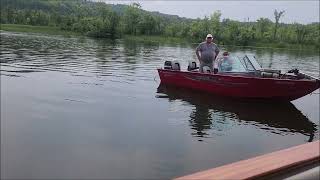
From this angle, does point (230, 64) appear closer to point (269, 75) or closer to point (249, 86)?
point (249, 86)

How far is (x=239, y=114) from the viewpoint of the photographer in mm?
13117

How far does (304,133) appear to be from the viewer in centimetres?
1122

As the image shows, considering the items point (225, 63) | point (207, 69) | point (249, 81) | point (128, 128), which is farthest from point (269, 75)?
point (128, 128)

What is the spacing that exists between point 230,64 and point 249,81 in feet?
4.31

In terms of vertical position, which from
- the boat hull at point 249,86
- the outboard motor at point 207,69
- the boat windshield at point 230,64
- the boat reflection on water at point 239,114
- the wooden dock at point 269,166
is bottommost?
the boat reflection on water at point 239,114

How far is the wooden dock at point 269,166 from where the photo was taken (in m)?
2.80

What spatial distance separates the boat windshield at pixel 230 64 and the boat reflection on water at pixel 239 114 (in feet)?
3.41

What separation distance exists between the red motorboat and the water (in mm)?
388

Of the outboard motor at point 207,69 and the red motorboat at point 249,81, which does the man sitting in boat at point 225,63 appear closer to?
the red motorboat at point 249,81

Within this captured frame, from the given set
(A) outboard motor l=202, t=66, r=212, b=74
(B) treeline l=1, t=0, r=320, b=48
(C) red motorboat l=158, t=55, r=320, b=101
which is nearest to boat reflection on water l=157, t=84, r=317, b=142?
(C) red motorboat l=158, t=55, r=320, b=101

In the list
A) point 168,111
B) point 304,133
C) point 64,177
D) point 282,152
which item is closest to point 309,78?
point 304,133

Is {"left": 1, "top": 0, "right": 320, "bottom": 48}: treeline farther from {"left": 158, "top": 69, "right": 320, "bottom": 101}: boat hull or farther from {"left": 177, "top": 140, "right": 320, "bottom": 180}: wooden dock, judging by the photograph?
{"left": 177, "top": 140, "right": 320, "bottom": 180}: wooden dock

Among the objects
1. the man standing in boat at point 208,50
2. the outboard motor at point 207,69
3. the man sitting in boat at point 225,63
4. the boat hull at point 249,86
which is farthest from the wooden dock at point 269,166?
the outboard motor at point 207,69

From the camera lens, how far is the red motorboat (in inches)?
535
